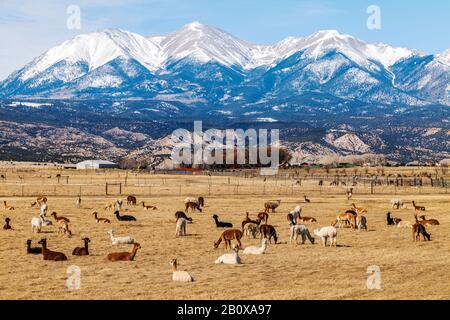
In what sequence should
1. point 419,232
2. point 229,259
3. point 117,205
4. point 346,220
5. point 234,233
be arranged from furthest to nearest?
point 117,205, point 346,220, point 419,232, point 234,233, point 229,259

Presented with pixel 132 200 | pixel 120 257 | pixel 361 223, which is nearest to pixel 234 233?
pixel 120 257

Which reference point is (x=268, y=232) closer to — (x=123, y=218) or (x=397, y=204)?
(x=123, y=218)

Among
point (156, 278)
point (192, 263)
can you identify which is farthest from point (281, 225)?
point (156, 278)

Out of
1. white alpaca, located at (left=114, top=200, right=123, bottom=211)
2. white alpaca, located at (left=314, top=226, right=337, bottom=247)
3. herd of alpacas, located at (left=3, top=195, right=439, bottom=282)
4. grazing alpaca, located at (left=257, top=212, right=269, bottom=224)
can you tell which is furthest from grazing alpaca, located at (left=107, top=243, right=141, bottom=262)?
white alpaca, located at (left=114, top=200, right=123, bottom=211)

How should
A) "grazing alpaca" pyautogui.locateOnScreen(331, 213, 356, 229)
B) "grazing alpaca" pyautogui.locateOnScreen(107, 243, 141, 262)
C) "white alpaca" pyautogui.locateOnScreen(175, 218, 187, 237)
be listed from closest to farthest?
"grazing alpaca" pyautogui.locateOnScreen(107, 243, 141, 262)
"white alpaca" pyautogui.locateOnScreen(175, 218, 187, 237)
"grazing alpaca" pyautogui.locateOnScreen(331, 213, 356, 229)

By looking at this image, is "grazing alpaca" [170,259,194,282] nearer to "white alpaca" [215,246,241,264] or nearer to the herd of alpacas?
the herd of alpacas

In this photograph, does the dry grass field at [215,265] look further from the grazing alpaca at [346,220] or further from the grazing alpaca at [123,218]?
the grazing alpaca at [123,218]

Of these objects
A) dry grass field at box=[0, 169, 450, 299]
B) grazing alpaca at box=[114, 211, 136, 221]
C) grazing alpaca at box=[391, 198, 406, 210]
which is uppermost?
grazing alpaca at box=[391, 198, 406, 210]

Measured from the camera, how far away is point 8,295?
Answer: 70.6 ft

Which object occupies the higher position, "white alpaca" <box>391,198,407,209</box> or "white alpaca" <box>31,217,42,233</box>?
"white alpaca" <box>391,198,407,209</box>

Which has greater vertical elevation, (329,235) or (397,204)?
(397,204)
